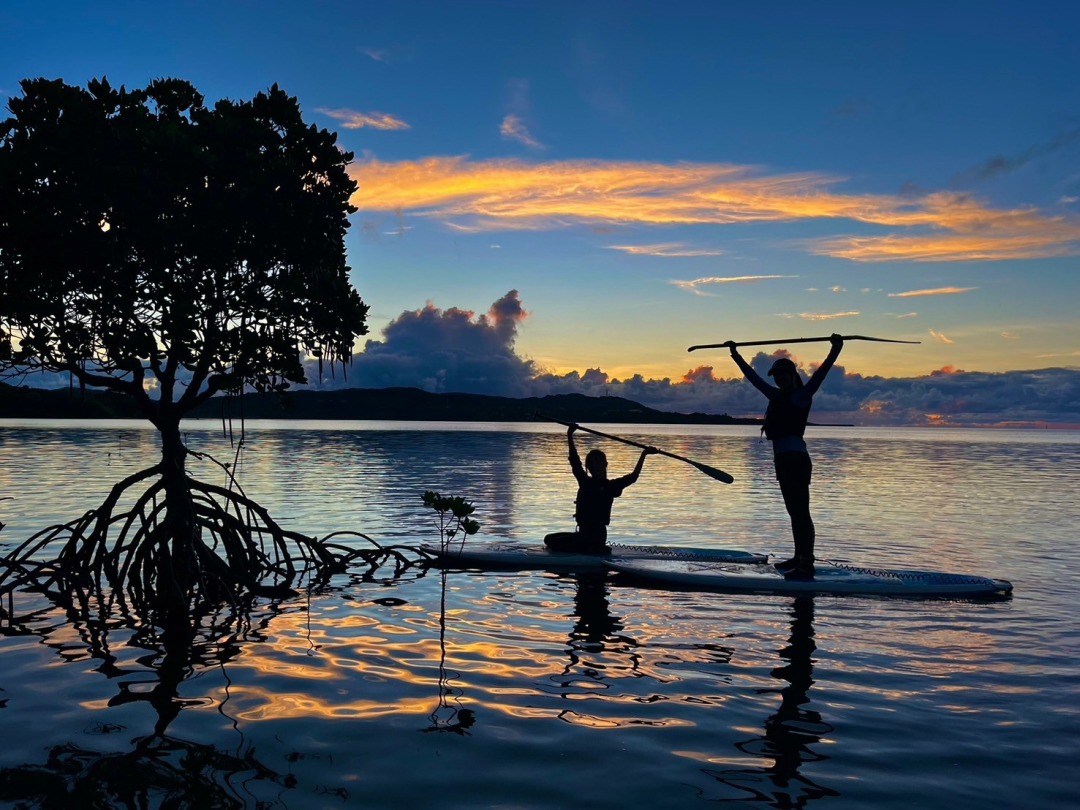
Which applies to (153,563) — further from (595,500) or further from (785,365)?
(785,365)

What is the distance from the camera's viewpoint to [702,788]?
720 centimetres

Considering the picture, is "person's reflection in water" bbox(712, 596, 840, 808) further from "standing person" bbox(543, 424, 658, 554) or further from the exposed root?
the exposed root

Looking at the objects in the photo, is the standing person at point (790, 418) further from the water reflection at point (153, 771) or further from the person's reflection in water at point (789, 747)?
the water reflection at point (153, 771)

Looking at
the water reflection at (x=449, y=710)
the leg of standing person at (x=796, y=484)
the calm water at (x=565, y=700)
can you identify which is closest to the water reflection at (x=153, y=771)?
the calm water at (x=565, y=700)

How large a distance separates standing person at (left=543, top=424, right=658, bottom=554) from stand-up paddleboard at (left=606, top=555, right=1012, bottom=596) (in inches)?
53.9

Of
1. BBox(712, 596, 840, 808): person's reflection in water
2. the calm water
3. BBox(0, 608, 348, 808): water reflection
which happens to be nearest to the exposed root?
the calm water

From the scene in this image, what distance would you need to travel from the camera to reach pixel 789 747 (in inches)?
321

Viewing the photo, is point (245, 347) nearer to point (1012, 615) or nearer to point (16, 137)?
point (16, 137)

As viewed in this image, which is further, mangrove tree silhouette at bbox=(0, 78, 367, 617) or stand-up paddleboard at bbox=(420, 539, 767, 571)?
stand-up paddleboard at bbox=(420, 539, 767, 571)

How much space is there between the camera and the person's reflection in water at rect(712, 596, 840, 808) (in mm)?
7098

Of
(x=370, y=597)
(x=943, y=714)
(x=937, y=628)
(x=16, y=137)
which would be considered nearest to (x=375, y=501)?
(x=370, y=597)

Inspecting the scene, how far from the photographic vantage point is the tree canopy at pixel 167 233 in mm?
13539

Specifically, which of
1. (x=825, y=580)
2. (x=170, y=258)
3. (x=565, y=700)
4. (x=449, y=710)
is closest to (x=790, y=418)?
(x=825, y=580)

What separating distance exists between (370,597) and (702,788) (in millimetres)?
9418
